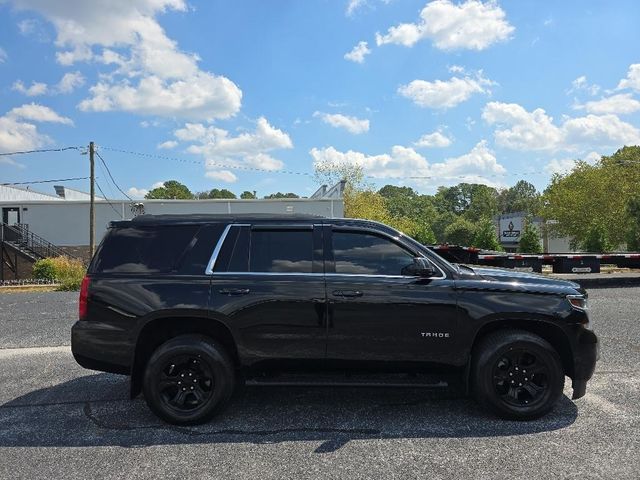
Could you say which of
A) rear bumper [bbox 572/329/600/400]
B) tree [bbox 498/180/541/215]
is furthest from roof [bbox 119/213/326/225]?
tree [bbox 498/180/541/215]

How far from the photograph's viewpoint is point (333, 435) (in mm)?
4102

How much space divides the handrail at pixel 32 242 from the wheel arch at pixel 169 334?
104 feet

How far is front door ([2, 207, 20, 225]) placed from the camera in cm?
3419

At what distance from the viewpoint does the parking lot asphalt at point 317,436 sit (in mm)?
3516

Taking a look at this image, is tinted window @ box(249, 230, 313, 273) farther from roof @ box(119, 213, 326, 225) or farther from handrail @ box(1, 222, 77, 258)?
handrail @ box(1, 222, 77, 258)

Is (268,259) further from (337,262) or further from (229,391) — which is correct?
(229,391)

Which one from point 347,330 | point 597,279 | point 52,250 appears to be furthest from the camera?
point 52,250

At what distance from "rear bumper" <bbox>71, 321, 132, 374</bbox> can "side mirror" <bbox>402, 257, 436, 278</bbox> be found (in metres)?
2.54

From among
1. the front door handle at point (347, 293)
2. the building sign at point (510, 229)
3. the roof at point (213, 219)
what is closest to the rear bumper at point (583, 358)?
the front door handle at point (347, 293)

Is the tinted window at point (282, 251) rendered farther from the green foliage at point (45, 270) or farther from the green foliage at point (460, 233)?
the green foliage at point (460, 233)

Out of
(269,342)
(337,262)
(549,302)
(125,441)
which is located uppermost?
(337,262)

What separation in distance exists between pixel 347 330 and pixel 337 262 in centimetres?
61

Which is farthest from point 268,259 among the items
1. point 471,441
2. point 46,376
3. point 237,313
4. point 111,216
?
point 111,216

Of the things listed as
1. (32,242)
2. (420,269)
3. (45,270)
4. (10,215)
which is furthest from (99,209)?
(420,269)
